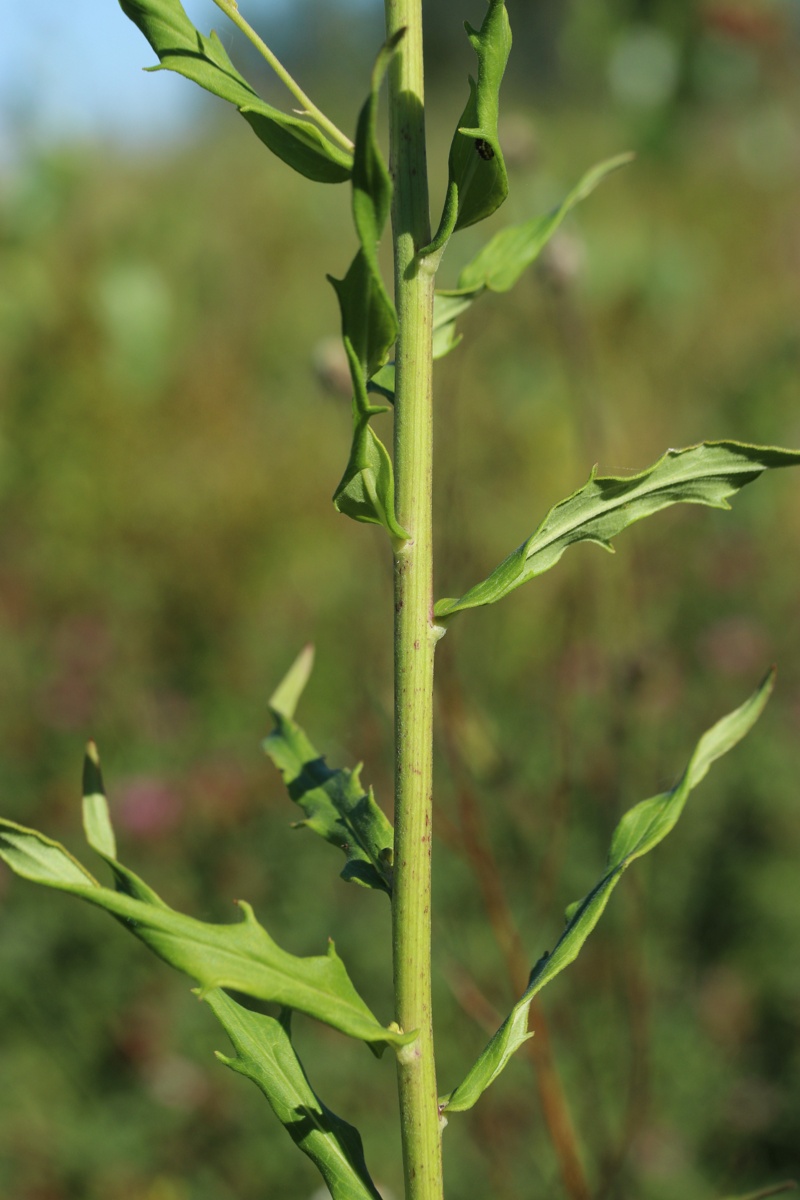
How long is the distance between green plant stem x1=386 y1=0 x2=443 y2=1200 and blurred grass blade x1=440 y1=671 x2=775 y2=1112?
0.9 inches

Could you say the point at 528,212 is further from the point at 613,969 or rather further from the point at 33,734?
the point at 33,734

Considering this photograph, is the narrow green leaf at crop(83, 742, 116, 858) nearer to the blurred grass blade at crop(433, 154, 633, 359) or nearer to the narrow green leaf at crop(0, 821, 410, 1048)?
the narrow green leaf at crop(0, 821, 410, 1048)

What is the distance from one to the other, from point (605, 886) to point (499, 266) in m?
0.32

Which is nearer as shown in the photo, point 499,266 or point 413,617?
point 413,617

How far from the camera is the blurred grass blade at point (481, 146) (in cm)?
41

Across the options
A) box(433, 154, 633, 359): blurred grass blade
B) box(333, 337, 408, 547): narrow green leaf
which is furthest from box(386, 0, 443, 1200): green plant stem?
box(433, 154, 633, 359): blurred grass blade

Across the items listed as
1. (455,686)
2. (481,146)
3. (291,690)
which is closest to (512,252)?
(481,146)

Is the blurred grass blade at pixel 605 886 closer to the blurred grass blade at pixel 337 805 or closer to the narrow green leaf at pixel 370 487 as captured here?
the blurred grass blade at pixel 337 805

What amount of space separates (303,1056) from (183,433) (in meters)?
2.83

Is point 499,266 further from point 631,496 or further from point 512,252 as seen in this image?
point 631,496

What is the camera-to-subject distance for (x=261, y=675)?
2.78 metres

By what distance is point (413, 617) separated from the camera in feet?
1.46

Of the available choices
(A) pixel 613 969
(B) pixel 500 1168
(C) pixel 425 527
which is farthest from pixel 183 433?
(C) pixel 425 527

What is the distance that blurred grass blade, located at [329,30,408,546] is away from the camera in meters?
0.35
